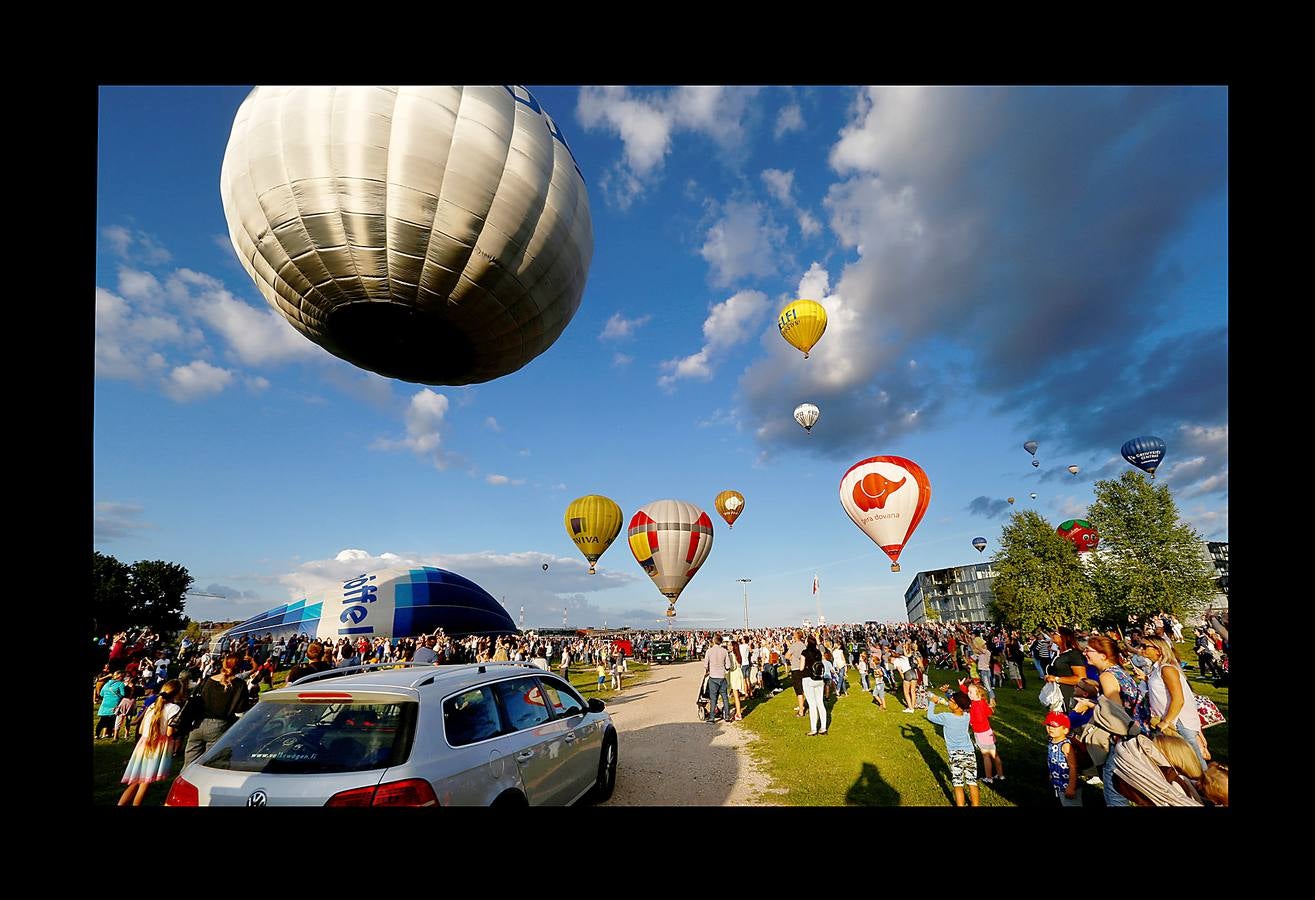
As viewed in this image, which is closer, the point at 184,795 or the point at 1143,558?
the point at 184,795

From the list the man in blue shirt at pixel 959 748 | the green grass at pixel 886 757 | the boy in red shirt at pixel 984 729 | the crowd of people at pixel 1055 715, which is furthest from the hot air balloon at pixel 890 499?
the man in blue shirt at pixel 959 748

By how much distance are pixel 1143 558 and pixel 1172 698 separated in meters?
43.1

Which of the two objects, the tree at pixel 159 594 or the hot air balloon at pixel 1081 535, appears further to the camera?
the tree at pixel 159 594

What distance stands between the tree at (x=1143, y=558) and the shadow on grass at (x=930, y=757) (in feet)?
122

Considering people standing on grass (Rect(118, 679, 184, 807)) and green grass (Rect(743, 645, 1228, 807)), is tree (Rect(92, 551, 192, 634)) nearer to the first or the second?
people standing on grass (Rect(118, 679, 184, 807))

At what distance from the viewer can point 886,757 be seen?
27.7 ft

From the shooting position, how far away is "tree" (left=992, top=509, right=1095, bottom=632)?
3972 centimetres

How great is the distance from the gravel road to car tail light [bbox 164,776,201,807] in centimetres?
395

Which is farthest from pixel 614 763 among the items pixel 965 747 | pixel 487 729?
pixel 965 747

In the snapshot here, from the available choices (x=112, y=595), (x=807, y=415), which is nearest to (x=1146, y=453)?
(x=807, y=415)

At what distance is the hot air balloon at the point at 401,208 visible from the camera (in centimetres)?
591

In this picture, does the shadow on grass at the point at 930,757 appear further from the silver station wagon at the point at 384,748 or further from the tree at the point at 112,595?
the tree at the point at 112,595

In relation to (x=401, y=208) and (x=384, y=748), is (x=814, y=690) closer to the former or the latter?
(x=384, y=748)
